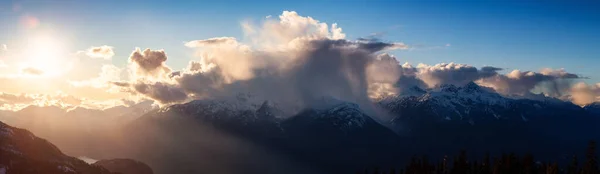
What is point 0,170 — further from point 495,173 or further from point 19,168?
point 495,173

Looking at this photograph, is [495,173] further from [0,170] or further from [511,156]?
[0,170]

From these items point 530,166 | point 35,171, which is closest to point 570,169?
point 530,166

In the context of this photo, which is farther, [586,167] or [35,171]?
[35,171]

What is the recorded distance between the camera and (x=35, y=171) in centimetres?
19850

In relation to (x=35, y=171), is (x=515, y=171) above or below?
above

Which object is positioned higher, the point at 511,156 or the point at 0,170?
the point at 511,156

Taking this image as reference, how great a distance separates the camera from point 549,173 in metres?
170

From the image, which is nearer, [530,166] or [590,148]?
[590,148]

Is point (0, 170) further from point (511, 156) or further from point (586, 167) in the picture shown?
point (586, 167)

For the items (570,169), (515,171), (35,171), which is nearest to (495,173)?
(515,171)

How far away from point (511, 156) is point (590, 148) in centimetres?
3277

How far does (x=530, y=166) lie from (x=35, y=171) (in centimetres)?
19525

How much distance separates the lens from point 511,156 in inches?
7844

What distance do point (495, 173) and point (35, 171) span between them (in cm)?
17932
